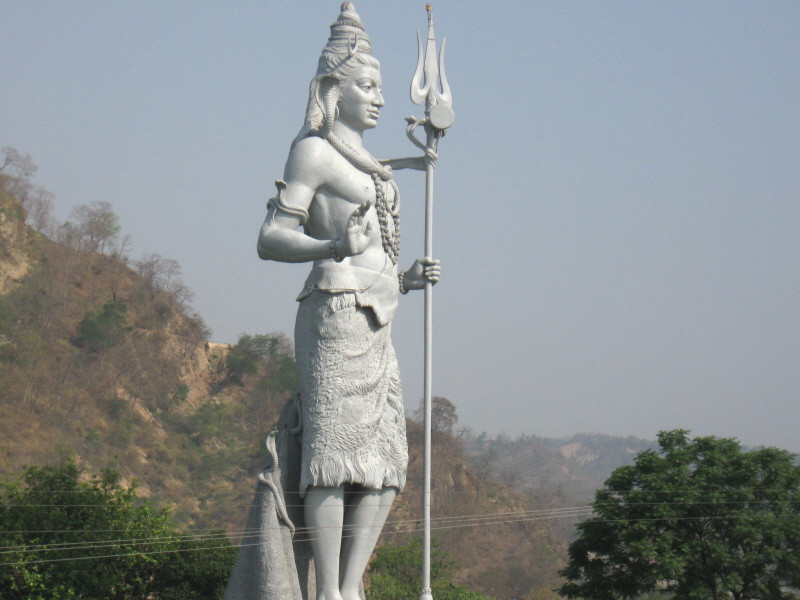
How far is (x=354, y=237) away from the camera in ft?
20.1

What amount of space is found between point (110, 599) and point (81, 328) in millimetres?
31933

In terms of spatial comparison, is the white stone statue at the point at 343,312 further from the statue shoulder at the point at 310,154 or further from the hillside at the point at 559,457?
the hillside at the point at 559,457

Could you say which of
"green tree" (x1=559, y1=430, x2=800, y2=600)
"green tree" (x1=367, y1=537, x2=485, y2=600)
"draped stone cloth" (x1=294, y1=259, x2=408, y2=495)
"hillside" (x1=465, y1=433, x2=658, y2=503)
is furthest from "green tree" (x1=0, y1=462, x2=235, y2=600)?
"hillside" (x1=465, y1=433, x2=658, y2=503)

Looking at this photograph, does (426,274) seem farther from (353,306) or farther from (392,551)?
(392,551)

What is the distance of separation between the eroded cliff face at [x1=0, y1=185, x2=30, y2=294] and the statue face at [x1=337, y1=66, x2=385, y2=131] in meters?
40.4

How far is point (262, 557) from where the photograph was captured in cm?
625

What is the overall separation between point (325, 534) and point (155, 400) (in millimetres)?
42391

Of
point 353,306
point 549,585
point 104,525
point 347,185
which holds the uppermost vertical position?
point 347,185

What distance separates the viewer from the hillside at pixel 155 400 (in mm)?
40031

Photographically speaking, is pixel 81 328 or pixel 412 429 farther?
pixel 81 328

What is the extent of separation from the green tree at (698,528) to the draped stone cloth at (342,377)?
35.8 ft

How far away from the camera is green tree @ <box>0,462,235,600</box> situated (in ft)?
50.9

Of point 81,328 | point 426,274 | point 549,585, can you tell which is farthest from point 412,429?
point 426,274

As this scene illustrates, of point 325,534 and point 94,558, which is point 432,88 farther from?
point 94,558
